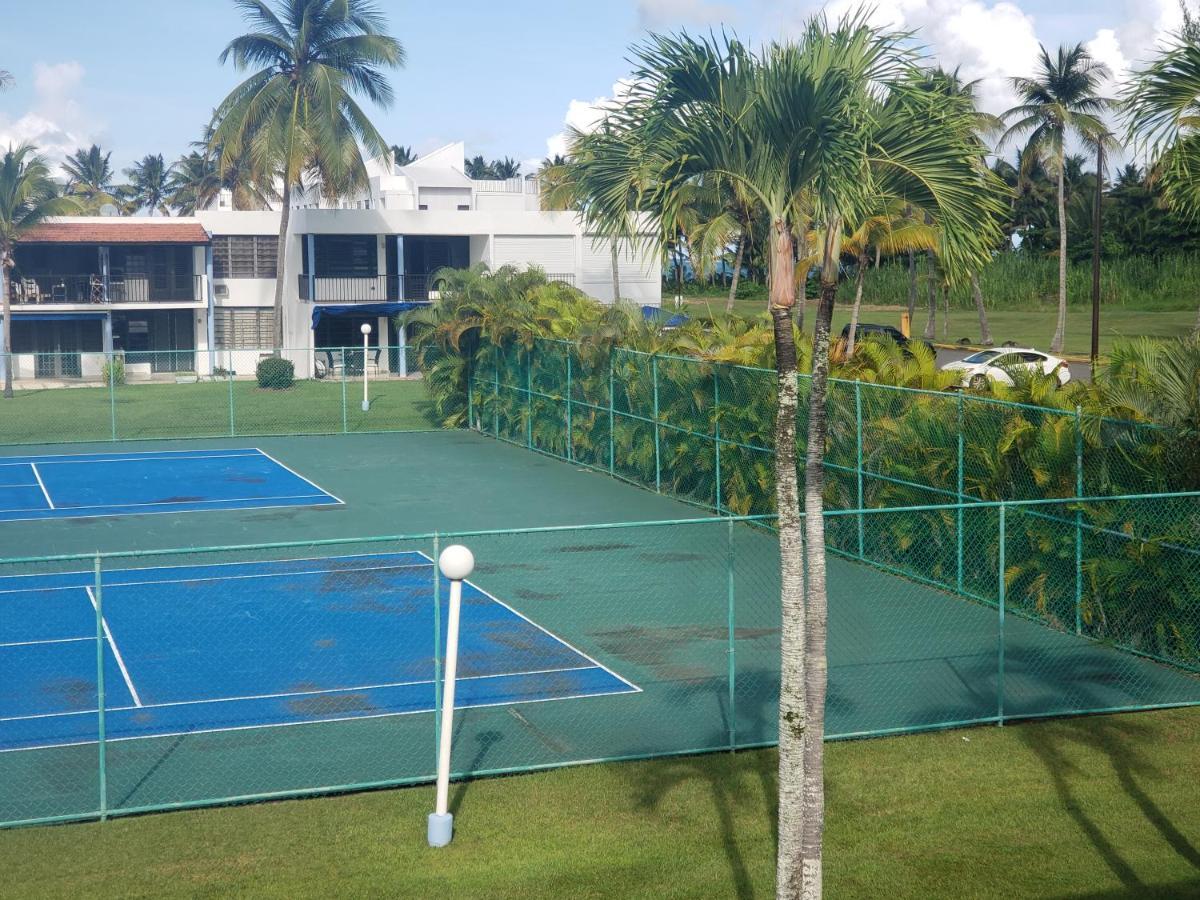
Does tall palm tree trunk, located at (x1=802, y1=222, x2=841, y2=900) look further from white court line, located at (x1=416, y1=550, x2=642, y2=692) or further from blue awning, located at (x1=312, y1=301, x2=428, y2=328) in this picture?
blue awning, located at (x1=312, y1=301, x2=428, y2=328)

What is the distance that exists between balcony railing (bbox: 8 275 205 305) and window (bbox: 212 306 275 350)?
189 centimetres

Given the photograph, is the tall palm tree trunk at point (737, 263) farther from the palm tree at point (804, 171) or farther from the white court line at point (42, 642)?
the white court line at point (42, 642)

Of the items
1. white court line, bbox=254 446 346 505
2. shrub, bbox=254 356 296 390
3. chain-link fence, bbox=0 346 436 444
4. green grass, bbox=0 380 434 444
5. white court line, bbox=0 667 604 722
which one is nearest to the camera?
white court line, bbox=0 667 604 722

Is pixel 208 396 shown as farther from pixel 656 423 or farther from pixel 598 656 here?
pixel 598 656

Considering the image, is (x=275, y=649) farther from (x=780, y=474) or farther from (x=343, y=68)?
(x=343, y=68)

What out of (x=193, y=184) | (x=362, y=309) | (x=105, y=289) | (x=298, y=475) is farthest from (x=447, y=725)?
(x=193, y=184)

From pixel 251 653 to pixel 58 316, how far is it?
142ft

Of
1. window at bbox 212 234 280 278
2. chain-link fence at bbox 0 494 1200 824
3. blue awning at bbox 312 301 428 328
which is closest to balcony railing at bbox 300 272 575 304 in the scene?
blue awning at bbox 312 301 428 328

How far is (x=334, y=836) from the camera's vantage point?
396 inches

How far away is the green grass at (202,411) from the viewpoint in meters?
37.7

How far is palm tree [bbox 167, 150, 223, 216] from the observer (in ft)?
303

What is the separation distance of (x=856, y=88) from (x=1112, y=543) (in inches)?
359

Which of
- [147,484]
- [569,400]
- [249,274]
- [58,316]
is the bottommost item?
[147,484]

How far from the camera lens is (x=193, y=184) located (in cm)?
10194
